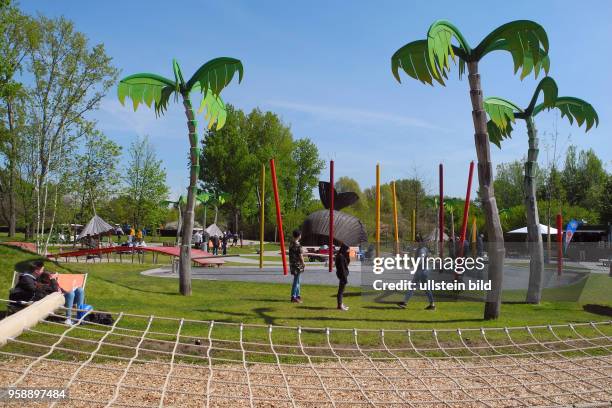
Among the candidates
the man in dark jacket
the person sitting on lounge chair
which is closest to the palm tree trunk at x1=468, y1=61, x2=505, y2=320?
the person sitting on lounge chair

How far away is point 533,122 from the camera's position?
1323cm

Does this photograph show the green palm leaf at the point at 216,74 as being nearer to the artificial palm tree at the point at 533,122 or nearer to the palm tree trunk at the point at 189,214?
the palm tree trunk at the point at 189,214

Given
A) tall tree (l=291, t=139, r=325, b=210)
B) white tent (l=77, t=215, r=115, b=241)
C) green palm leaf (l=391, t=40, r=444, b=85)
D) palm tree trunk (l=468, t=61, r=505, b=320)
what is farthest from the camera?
tall tree (l=291, t=139, r=325, b=210)

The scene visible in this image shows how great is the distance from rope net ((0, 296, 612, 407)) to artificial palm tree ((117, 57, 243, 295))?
12.2ft

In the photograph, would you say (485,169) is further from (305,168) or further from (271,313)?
(305,168)

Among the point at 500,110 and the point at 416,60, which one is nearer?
the point at 416,60

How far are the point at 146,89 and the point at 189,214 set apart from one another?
10.2ft

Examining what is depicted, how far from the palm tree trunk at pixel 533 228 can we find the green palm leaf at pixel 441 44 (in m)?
4.20

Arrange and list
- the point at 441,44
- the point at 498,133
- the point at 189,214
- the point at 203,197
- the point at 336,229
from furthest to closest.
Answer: the point at 203,197, the point at 336,229, the point at 498,133, the point at 189,214, the point at 441,44

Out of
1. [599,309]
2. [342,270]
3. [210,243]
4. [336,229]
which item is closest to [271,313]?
[342,270]

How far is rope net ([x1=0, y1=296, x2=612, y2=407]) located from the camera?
5.50 metres

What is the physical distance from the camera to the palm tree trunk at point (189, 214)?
1261 cm

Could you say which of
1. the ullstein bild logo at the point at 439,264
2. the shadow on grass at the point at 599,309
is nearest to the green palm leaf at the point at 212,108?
the ullstein bild logo at the point at 439,264

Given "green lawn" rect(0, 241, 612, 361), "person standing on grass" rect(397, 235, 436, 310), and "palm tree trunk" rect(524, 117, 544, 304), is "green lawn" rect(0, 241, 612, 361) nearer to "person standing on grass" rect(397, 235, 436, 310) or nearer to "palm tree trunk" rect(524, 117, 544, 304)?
"person standing on grass" rect(397, 235, 436, 310)
